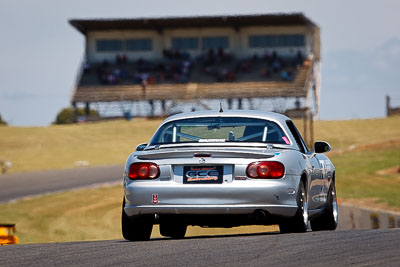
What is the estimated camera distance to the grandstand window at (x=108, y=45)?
7562cm

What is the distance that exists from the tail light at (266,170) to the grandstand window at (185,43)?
212 ft

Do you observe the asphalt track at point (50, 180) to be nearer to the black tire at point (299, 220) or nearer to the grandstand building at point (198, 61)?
the black tire at point (299, 220)

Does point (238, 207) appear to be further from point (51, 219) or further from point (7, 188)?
point (7, 188)

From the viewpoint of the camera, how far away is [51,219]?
22.8 metres

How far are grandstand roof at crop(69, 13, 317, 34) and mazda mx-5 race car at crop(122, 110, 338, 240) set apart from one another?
60.9 meters

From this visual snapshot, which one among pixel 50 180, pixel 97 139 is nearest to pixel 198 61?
pixel 97 139

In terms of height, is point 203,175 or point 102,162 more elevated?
point 203,175

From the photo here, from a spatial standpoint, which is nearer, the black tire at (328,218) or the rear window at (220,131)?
the rear window at (220,131)

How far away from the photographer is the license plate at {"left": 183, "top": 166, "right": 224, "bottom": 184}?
31.5 ft

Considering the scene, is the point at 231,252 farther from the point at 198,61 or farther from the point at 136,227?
the point at 198,61

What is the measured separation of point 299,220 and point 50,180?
22617 mm

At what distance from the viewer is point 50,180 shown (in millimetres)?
31875

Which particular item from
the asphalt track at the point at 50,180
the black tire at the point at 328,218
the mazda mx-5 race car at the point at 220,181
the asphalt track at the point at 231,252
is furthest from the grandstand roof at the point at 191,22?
the asphalt track at the point at 231,252

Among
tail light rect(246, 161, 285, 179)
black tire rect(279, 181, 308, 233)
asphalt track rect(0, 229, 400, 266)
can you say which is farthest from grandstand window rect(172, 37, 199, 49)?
tail light rect(246, 161, 285, 179)
